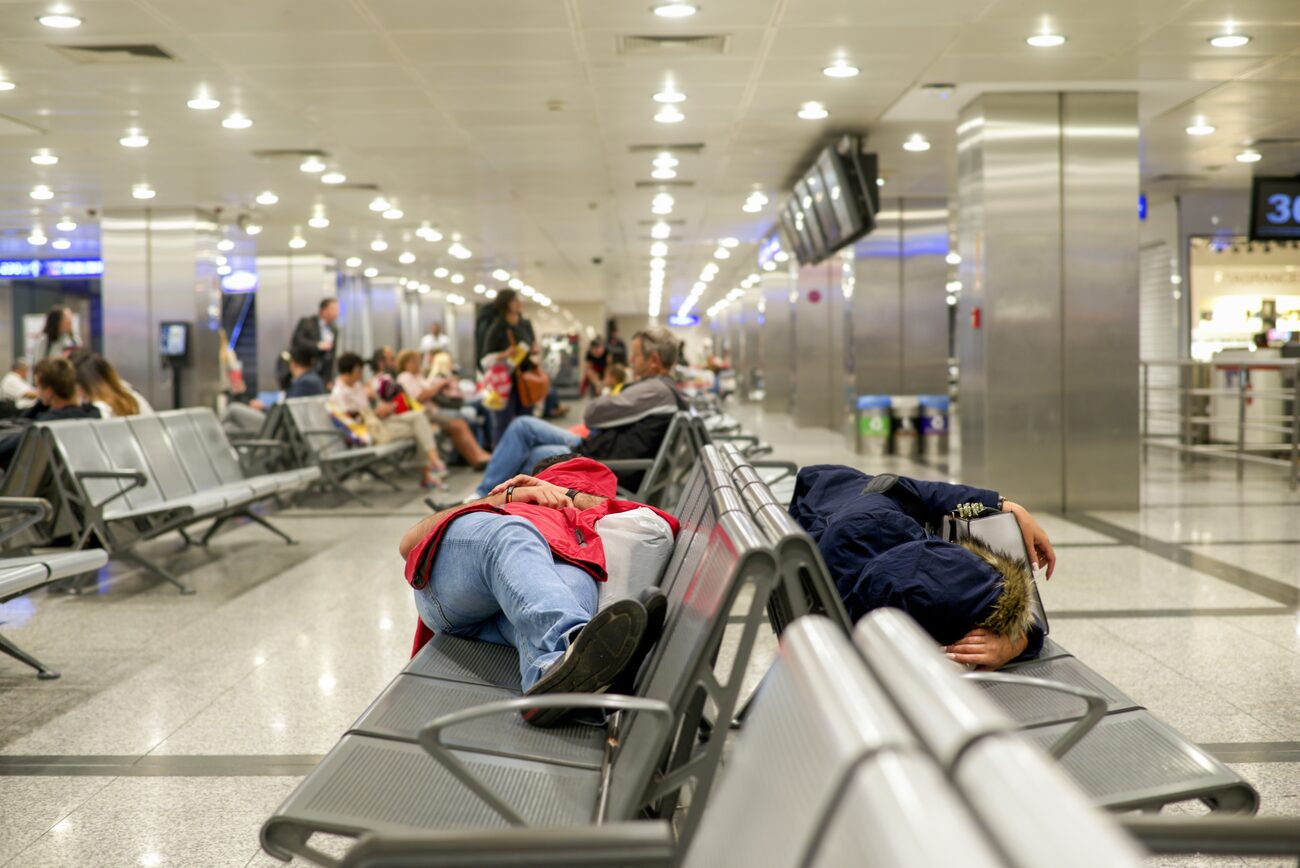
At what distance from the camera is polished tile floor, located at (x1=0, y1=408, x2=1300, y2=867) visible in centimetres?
309

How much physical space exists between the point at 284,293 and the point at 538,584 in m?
21.1

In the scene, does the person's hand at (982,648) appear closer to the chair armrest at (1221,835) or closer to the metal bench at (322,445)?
the chair armrest at (1221,835)

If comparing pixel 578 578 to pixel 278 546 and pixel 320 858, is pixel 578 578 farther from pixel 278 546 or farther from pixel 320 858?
pixel 278 546

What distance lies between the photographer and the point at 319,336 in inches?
601

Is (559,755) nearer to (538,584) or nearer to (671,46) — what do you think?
(538,584)

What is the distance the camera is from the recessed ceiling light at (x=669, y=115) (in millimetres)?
9141

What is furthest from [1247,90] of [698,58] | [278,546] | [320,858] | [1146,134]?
[320,858]

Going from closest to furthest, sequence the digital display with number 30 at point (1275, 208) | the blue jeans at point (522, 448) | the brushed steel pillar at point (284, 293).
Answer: the blue jeans at point (522, 448), the digital display with number 30 at point (1275, 208), the brushed steel pillar at point (284, 293)

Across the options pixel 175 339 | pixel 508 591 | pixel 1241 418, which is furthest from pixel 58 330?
pixel 1241 418

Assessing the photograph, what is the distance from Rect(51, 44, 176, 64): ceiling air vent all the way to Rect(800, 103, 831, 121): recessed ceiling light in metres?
4.45

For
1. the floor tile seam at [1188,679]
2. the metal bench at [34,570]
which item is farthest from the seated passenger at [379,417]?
the floor tile seam at [1188,679]

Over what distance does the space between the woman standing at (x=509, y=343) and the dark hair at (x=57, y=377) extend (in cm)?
422

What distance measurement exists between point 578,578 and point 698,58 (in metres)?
5.27

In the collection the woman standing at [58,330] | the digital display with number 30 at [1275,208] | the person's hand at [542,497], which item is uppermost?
the digital display with number 30 at [1275,208]
